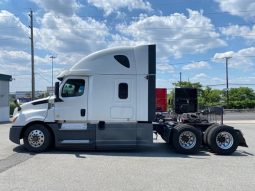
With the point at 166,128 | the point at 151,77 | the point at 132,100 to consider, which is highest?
the point at 151,77

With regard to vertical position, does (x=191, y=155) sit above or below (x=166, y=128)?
below

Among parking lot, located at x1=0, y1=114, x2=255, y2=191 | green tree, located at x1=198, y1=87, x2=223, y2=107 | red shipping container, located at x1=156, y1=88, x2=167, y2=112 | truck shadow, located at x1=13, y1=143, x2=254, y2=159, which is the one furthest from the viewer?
green tree, located at x1=198, y1=87, x2=223, y2=107

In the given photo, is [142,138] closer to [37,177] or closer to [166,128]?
[166,128]

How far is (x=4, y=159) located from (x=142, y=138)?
432cm

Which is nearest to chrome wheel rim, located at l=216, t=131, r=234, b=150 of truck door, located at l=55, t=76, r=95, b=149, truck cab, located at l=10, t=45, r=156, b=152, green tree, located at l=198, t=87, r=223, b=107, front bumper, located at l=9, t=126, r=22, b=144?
truck cab, located at l=10, t=45, r=156, b=152

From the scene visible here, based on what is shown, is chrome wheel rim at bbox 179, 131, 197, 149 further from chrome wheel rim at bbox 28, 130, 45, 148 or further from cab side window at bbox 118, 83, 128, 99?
chrome wheel rim at bbox 28, 130, 45, 148

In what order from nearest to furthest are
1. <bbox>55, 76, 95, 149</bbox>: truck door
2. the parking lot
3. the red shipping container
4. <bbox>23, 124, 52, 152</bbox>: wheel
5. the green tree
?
the parking lot < <bbox>23, 124, 52, 152</bbox>: wheel < <bbox>55, 76, 95, 149</bbox>: truck door < the red shipping container < the green tree

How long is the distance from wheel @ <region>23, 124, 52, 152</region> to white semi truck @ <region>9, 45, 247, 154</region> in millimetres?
33

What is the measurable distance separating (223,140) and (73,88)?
207 inches

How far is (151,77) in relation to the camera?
12.2 m

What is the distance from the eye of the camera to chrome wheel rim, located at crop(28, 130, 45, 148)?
11959 millimetres

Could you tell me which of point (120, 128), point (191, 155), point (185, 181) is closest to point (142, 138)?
point (120, 128)

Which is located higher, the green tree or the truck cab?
the green tree

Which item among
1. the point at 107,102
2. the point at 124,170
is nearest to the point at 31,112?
the point at 107,102
